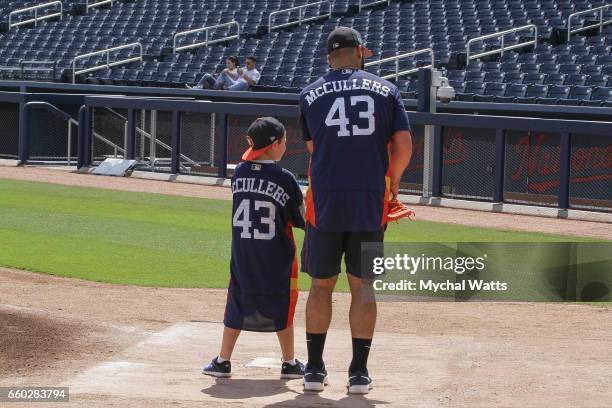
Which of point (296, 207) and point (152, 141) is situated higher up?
point (296, 207)

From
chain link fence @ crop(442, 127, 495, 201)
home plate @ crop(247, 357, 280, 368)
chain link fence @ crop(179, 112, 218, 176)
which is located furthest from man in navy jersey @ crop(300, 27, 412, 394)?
chain link fence @ crop(179, 112, 218, 176)

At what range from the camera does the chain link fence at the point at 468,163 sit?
19953mm

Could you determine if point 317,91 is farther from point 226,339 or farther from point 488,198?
point 488,198

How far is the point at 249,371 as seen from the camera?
24.1ft

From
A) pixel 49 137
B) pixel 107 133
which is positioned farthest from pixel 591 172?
pixel 49 137

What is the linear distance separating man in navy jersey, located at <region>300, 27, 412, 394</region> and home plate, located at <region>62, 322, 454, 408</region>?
23 centimetres

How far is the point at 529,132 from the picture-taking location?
63.9ft

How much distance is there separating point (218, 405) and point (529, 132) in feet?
45.7

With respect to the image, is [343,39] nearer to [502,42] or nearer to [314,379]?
[314,379]

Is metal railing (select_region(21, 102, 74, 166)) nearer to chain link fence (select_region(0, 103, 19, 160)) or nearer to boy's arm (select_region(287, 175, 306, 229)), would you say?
chain link fence (select_region(0, 103, 19, 160))

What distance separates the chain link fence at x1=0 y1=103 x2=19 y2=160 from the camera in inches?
1066

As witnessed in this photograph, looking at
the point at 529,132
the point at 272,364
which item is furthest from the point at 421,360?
the point at 529,132

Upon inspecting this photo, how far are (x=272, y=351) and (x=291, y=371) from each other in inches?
35.5
